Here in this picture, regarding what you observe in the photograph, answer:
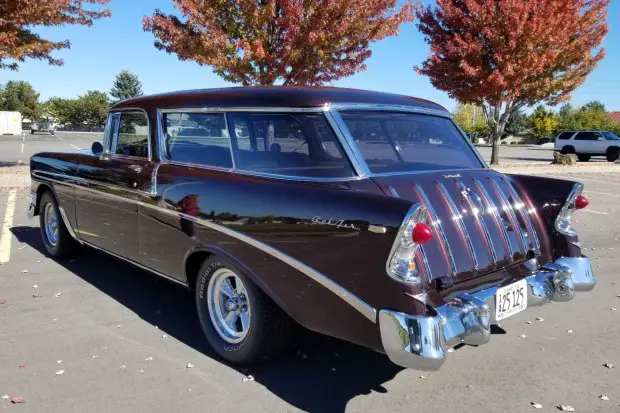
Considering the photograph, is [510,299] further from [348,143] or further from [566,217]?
[348,143]

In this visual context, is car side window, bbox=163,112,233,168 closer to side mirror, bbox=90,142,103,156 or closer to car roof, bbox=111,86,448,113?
car roof, bbox=111,86,448,113

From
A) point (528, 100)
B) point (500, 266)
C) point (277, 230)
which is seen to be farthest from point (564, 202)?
point (528, 100)

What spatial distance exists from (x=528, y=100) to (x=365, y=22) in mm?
8673

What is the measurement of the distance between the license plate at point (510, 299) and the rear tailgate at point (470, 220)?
0.50 ft

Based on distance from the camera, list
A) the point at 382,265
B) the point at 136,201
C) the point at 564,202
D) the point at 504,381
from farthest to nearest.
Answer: the point at 136,201 → the point at 564,202 → the point at 504,381 → the point at 382,265

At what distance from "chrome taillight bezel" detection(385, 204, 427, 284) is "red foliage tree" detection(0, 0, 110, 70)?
1272cm

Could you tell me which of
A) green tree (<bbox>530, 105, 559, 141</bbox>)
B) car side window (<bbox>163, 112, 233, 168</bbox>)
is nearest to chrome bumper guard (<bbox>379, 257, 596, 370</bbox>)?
car side window (<bbox>163, 112, 233, 168</bbox>)

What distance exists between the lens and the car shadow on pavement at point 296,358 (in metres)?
2.97

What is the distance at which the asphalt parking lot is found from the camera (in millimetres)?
2867

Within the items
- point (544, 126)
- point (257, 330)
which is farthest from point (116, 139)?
point (544, 126)

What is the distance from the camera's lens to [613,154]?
27234mm

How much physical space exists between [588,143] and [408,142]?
29125 mm

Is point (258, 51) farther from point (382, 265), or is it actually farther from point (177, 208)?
point (382, 265)

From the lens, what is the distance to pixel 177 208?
353 cm
